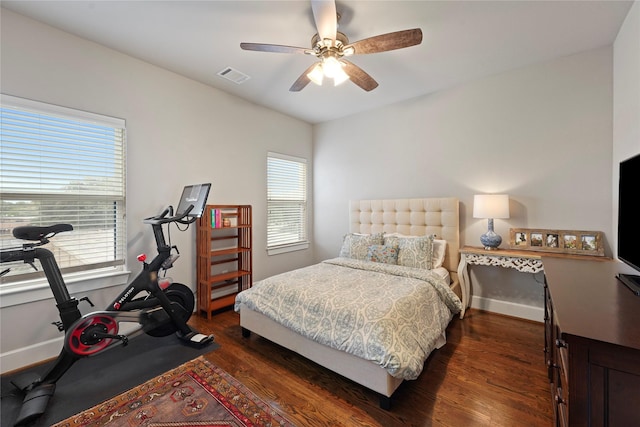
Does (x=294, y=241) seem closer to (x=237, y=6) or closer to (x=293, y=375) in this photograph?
(x=293, y=375)

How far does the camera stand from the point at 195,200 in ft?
8.45

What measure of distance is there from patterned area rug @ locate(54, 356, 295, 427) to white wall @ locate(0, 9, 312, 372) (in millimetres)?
1167

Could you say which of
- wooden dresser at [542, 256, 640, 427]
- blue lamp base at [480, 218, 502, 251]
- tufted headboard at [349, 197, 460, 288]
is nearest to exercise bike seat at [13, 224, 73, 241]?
wooden dresser at [542, 256, 640, 427]

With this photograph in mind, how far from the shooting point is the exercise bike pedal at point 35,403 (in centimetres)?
163

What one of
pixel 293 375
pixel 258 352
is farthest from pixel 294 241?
pixel 293 375

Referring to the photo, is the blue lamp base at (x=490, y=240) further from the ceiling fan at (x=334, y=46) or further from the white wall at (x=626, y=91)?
the ceiling fan at (x=334, y=46)

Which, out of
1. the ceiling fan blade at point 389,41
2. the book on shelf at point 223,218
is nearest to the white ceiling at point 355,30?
the ceiling fan blade at point 389,41

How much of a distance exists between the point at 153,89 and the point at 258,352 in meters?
2.97

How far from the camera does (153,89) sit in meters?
2.96

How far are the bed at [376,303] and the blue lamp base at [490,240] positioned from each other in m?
0.31

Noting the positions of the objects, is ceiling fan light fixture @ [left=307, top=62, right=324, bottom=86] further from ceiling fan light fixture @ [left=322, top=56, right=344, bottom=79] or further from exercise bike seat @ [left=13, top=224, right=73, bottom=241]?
exercise bike seat @ [left=13, top=224, right=73, bottom=241]

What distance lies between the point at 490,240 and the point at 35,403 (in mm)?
4104

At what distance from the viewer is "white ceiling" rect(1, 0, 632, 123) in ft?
6.82

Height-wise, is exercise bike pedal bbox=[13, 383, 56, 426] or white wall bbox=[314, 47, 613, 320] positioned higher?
white wall bbox=[314, 47, 613, 320]
